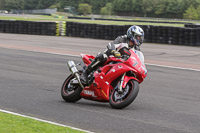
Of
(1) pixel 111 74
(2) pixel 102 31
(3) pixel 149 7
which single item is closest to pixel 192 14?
(3) pixel 149 7

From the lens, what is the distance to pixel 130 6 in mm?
133500

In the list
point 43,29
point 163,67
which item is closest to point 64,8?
point 43,29

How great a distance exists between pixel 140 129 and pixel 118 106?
3.83 feet

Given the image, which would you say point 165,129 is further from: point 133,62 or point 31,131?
point 31,131

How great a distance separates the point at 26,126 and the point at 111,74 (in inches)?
77.0

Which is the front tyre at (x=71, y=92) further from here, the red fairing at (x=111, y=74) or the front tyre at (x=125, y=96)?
the front tyre at (x=125, y=96)

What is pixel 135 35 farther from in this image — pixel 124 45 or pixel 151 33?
pixel 151 33

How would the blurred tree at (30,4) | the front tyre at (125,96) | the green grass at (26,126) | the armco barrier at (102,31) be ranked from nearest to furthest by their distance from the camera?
the green grass at (26,126) < the front tyre at (125,96) < the armco barrier at (102,31) < the blurred tree at (30,4)

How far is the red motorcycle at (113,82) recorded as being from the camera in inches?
270

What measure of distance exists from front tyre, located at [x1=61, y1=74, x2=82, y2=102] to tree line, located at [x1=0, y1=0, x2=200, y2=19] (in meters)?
98.3

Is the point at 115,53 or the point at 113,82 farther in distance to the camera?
the point at 113,82

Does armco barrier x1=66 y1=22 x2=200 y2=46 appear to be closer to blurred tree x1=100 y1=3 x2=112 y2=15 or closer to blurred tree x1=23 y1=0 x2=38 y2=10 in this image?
blurred tree x1=100 y1=3 x2=112 y2=15

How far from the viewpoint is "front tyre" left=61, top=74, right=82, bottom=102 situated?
24.7 feet

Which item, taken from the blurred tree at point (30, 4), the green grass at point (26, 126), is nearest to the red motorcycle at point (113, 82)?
the green grass at point (26, 126)
